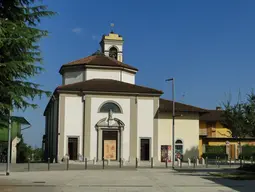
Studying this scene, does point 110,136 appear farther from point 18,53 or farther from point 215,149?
point 18,53

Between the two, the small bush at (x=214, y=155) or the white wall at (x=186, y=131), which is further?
the small bush at (x=214, y=155)

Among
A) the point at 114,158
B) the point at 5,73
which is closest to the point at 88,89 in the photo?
the point at 114,158

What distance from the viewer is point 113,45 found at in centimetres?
6059

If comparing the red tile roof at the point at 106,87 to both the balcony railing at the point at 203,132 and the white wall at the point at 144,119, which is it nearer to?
the white wall at the point at 144,119

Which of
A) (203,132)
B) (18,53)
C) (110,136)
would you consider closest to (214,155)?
(203,132)

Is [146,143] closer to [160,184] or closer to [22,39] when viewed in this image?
[160,184]

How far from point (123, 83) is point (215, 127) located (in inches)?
867

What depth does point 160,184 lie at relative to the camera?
832 inches

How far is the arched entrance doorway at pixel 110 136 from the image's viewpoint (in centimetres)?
4669

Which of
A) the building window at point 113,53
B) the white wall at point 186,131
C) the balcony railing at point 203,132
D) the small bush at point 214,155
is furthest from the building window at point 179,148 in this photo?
the building window at point 113,53

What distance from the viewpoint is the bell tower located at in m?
60.1

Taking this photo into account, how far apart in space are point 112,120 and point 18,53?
3245 centimetres

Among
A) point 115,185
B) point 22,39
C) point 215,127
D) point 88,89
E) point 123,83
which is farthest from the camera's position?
point 215,127

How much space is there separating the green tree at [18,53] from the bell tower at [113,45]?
145 ft
